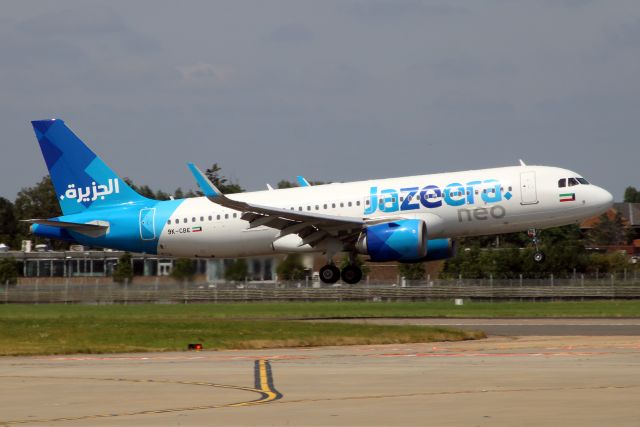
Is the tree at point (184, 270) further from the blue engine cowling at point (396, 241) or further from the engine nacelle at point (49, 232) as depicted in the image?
the blue engine cowling at point (396, 241)

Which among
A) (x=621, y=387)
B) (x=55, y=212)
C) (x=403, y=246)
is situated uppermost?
(x=55, y=212)

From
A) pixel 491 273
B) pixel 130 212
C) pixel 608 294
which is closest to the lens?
pixel 130 212

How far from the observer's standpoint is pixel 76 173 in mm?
47000

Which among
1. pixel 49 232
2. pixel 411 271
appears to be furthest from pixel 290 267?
pixel 411 271

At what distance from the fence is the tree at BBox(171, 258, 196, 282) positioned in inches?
115

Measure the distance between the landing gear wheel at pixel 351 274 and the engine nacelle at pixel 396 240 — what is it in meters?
2.06

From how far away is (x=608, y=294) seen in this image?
58.2m

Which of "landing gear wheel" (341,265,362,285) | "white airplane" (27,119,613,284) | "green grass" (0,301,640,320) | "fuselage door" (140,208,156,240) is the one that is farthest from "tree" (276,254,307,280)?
"fuselage door" (140,208,156,240)

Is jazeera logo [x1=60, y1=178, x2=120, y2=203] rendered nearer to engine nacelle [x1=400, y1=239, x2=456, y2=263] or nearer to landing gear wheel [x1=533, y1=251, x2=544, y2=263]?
engine nacelle [x1=400, y1=239, x2=456, y2=263]

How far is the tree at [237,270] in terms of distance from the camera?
47531 millimetres

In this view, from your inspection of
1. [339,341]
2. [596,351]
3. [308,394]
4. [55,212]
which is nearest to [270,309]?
[339,341]

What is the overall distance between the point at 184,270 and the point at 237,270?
272 cm

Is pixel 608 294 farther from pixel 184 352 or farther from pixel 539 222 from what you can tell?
pixel 184 352

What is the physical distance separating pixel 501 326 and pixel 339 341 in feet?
27.8
